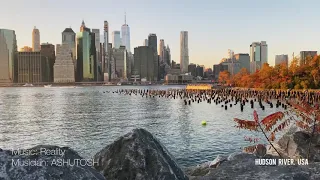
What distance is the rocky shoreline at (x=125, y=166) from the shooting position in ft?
18.3

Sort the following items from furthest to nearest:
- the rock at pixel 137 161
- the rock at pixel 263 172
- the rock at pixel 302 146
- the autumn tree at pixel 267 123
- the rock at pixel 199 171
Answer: the rock at pixel 199 171 < the rock at pixel 302 146 < the autumn tree at pixel 267 123 < the rock at pixel 137 161 < the rock at pixel 263 172

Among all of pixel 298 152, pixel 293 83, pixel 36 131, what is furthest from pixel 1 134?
pixel 293 83

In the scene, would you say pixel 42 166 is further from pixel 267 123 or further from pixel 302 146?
pixel 302 146

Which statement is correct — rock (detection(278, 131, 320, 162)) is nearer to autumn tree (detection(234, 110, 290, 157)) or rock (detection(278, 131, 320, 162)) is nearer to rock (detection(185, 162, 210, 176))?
autumn tree (detection(234, 110, 290, 157))

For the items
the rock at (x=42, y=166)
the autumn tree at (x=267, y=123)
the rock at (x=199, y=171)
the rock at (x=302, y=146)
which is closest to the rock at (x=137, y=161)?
the rock at (x=42, y=166)

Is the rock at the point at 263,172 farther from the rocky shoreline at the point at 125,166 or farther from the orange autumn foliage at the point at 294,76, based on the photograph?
the orange autumn foliage at the point at 294,76

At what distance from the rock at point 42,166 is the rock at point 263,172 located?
265 centimetres

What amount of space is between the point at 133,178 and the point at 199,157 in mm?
19225

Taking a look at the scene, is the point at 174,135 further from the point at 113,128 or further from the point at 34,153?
the point at 34,153

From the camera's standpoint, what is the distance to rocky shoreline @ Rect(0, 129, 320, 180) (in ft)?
18.3

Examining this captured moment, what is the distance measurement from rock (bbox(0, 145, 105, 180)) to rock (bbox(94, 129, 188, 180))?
6.96 feet

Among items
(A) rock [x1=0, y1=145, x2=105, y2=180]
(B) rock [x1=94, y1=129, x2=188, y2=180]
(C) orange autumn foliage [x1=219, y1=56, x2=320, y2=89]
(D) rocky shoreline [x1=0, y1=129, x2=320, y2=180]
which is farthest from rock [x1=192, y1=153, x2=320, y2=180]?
(C) orange autumn foliage [x1=219, y1=56, x2=320, y2=89]

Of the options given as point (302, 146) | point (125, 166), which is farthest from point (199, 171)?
point (125, 166)

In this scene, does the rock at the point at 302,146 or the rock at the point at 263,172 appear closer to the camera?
the rock at the point at 263,172
